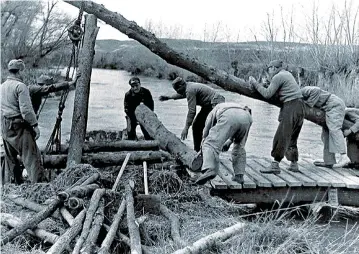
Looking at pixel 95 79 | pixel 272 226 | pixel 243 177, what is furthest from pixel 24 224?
pixel 95 79

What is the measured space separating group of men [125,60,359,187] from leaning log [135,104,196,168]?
0.59ft

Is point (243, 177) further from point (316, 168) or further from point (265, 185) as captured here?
point (316, 168)

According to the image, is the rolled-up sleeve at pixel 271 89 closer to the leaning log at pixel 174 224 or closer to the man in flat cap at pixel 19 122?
the leaning log at pixel 174 224

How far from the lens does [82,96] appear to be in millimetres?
7914

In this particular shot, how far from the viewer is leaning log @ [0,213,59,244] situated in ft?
16.6

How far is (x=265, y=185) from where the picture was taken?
7.78 m

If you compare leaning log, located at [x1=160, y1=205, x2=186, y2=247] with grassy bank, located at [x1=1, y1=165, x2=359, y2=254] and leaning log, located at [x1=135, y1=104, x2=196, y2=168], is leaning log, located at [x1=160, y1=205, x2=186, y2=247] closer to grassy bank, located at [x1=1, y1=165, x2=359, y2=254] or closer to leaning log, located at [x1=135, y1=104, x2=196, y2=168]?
grassy bank, located at [x1=1, y1=165, x2=359, y2=254]

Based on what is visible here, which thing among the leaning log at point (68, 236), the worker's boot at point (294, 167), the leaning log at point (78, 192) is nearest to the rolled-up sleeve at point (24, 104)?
the leaning log at point (78, 192)

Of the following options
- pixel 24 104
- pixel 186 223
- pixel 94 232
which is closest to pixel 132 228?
pixel 94 232

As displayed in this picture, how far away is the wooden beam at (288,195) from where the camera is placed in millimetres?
7707

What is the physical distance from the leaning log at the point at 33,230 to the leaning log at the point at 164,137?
282 centimetres

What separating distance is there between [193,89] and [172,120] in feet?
29.4

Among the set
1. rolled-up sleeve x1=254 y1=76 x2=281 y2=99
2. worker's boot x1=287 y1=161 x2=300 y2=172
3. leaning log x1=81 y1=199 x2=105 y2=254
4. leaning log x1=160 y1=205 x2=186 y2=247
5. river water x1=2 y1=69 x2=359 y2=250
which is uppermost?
rolled-up sleeve x1=254 y1=76 x2=281 y2=99

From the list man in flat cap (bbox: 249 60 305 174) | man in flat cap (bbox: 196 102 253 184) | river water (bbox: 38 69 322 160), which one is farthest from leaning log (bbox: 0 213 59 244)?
river water (bbox: 38 69 322 160)
